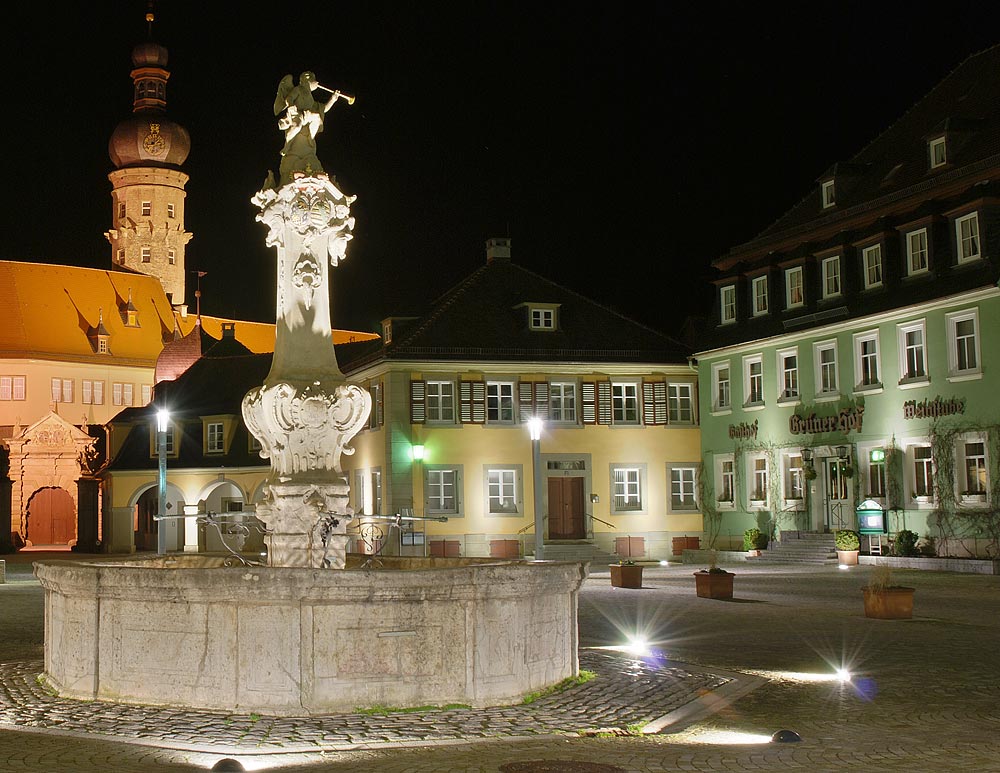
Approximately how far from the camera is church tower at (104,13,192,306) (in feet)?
324

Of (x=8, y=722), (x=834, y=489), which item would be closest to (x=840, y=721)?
(x=8, y=722)

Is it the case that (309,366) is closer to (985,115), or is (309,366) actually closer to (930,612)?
(930,612)

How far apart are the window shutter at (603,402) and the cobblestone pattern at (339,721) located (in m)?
33.1

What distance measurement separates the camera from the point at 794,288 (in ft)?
137

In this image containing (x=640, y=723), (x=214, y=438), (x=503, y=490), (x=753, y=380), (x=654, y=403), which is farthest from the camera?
(x=214, y=438)

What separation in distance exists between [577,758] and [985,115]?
32.8 metres

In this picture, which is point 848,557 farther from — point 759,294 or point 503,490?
point 503,490

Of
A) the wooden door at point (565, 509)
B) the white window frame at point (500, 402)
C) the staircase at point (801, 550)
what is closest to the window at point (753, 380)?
the staircase at point (801, 550)

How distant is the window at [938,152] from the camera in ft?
121

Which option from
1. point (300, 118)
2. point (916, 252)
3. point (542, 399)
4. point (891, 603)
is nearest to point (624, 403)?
point (542, 399)

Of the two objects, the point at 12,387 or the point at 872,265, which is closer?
the point at 872,265

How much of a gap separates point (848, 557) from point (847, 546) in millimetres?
308

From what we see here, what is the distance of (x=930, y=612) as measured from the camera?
70.1 feet

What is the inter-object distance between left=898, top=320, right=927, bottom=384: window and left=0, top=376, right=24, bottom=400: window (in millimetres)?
57597
